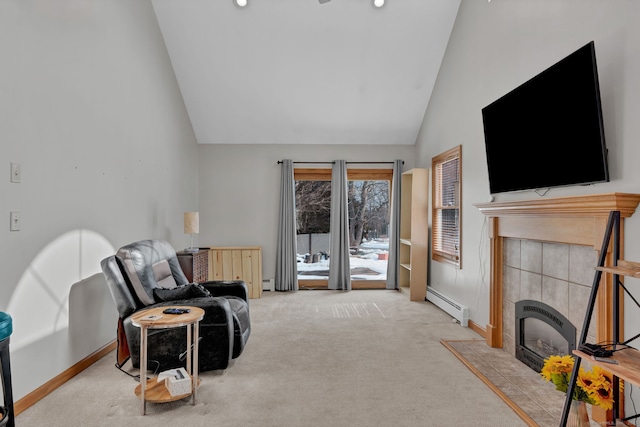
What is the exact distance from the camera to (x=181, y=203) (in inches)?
217

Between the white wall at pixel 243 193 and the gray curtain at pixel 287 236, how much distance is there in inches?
5.5

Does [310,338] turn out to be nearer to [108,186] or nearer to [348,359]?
[348,359]

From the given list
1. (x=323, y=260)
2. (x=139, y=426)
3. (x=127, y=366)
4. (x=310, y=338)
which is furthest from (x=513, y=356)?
(x=323, y=260)

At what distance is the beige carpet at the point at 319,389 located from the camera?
236cm

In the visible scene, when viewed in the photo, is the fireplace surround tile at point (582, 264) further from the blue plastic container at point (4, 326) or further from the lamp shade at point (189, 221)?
the lamp shade at point (189, 221)

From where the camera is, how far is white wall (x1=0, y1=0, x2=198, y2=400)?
8.04ft

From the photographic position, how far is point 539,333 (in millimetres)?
3072

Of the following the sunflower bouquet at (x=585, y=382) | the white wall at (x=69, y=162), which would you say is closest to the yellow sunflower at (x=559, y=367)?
the sunflower bouquet at (x=585, y=382)

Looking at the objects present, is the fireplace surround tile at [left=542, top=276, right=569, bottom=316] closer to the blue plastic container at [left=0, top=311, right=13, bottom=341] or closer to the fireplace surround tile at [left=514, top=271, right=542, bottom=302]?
the fireplace surround tile at [left=514, top=271, right=542, bottom=302]

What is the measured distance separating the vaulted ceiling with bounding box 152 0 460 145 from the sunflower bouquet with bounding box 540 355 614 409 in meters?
3.85

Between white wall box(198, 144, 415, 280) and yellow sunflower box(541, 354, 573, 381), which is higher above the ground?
white wall box(198, 144, 415, 280)

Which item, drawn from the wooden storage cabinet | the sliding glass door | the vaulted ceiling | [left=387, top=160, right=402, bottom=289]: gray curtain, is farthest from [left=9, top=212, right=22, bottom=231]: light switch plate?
[left=387, top=160, right=402, bottom=289]: gray curtain

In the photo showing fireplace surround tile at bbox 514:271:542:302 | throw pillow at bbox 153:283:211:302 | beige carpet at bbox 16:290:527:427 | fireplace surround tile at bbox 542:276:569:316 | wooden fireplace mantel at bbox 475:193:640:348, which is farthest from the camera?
throw pillow at bbox 153:283:211:302

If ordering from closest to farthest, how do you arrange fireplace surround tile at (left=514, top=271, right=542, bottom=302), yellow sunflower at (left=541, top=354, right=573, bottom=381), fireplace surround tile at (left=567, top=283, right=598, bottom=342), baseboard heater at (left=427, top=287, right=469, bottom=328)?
1. yellow sunflower at (left=541, top=354, right=573, bottom=381)
2. fireplace surround tile at (left=567, top=283, right=598, bottom=342)
3. fireplace surround tile at (left=514, top=271, right=542, bottom=302)
4. baseboard heater at (left=427, top=287, right=469, bottom=328)
